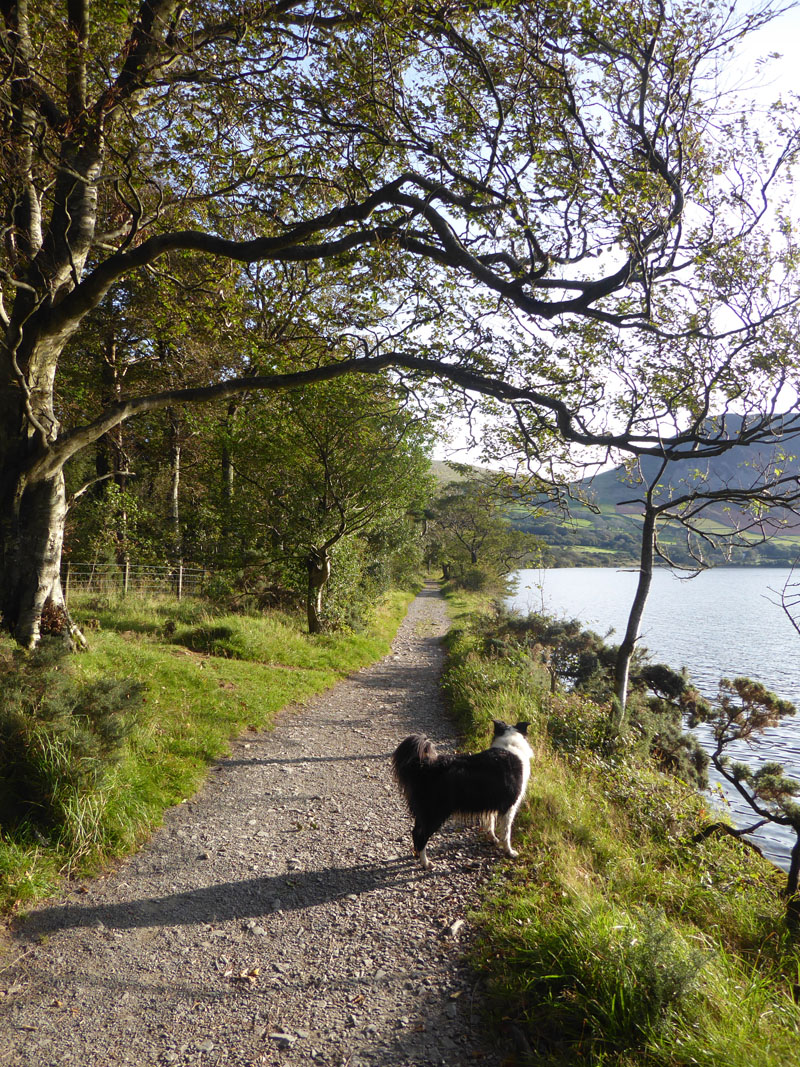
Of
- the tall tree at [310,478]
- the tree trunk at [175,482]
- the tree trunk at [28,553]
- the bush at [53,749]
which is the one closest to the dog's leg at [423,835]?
the bush at [53,749]

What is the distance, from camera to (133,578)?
17.3 metres

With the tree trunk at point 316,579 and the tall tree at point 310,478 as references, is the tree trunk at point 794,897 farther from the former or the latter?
the tree trunk at point 316,579

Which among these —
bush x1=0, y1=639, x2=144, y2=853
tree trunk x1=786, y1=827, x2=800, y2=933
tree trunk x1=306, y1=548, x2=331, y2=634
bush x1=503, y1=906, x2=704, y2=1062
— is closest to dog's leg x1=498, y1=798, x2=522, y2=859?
bush x1=503, y1=906, x2=704, y2=1062

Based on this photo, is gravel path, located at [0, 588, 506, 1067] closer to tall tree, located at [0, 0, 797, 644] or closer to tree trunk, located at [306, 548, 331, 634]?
tall tree, located at [0, 0, 797, 644]

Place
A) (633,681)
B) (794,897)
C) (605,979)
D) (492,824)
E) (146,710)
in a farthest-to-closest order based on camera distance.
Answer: (633,681)
(146,710)
(492,824)
(794,897)
(605,979)

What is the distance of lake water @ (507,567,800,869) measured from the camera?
14242mm

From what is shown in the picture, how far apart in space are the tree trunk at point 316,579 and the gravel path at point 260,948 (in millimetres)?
8671

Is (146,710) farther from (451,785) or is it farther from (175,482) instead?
(175,482)

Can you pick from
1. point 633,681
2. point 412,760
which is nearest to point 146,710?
point 412,760

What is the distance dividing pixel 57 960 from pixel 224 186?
8804 millimetres

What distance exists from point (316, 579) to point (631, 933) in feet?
40.5

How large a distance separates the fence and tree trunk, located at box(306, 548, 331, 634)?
457cm

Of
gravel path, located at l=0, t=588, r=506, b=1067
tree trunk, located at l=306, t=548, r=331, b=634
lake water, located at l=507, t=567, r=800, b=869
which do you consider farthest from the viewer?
tree trunk, located at l=306, t=548, r=331, b=634

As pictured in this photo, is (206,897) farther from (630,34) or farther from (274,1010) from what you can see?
(630,34)
